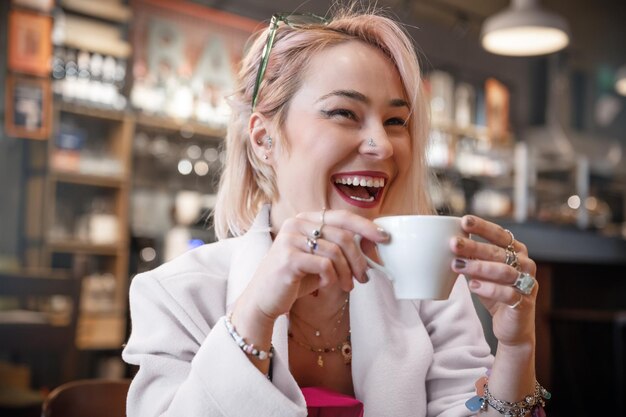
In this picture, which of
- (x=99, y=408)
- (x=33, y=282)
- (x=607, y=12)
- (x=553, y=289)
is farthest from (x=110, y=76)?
(x=607, y=12)

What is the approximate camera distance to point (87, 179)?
450 cm

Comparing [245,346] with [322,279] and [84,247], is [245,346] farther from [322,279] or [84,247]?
[84,247]

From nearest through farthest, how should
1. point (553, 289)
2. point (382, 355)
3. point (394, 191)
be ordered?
point (382, 355) → point (394, 191) → point (553, 289)

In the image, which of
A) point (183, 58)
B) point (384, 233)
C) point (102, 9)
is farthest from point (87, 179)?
point (384, 233)

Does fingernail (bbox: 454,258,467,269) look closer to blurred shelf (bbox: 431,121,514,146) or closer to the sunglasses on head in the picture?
the sunglasses on head

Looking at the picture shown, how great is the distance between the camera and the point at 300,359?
1.16 m

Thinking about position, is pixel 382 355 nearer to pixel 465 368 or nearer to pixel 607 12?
pixel 465 368

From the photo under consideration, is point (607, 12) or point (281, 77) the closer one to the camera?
point (281, 77)

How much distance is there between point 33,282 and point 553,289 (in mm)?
2764

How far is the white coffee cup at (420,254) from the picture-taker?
2.60ft

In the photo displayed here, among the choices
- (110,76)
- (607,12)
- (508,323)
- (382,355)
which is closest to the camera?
(508,323)

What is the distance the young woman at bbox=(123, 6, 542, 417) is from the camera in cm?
87

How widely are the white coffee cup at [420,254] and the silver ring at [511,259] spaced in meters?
0.08

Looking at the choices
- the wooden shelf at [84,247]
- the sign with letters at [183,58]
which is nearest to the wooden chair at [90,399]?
the wooden shelf at [84,247]
